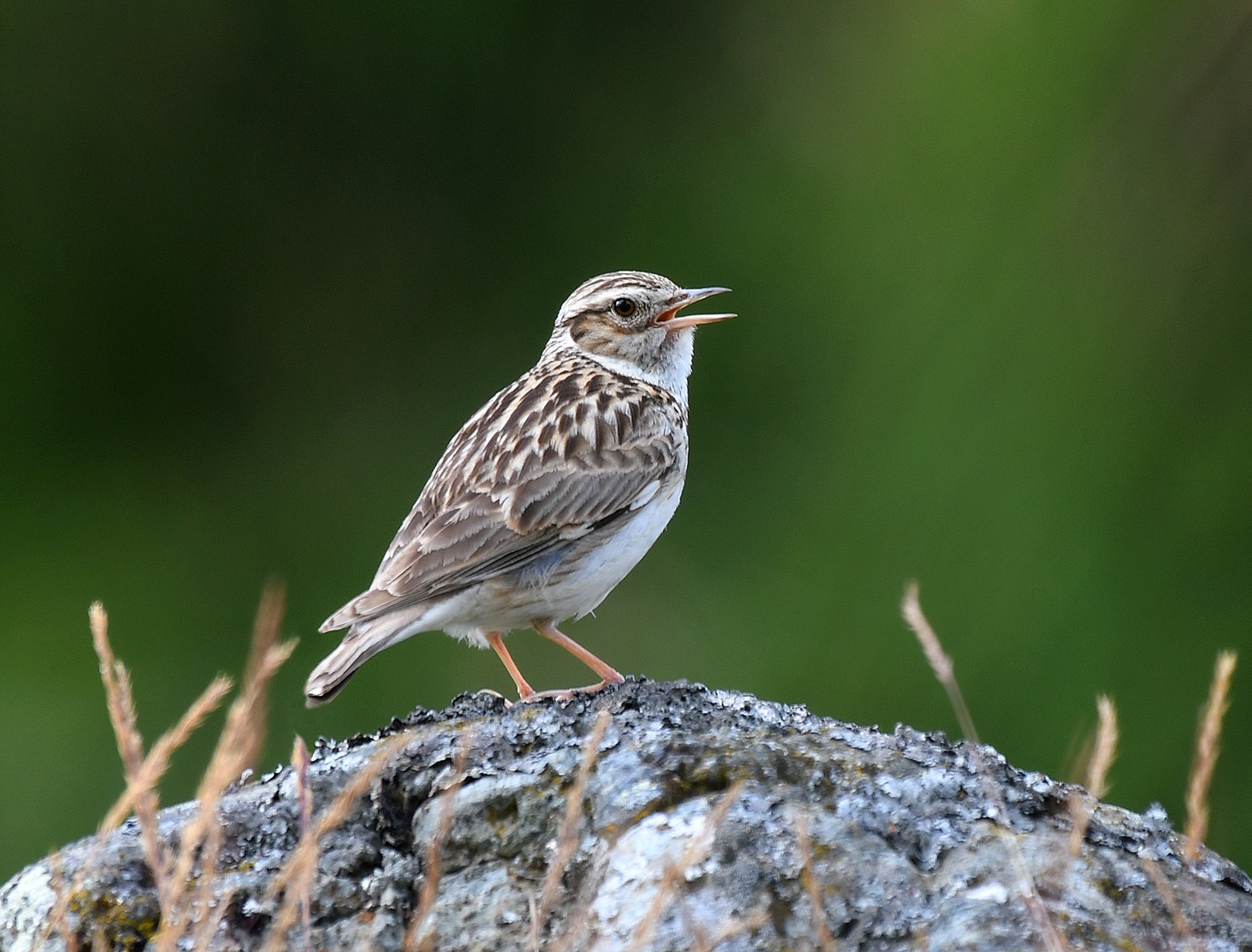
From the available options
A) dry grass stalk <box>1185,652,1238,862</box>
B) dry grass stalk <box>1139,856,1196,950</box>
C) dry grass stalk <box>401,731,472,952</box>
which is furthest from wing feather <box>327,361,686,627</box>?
dry grass stalk <box>1185,652,1238,862</box>

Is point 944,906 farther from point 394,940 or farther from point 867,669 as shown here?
point 867,669

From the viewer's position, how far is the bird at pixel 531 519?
19.4 feet

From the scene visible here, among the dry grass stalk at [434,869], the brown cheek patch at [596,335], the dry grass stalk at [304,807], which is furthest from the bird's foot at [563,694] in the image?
the brown cheek patch at [596,335]

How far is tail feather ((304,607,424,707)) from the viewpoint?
5430mm

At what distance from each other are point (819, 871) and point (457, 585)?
2534 mm

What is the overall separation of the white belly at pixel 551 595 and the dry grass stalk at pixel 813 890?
258 cm

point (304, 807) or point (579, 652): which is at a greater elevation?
point (304, 807)

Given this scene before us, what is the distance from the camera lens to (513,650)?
11438 millimetres

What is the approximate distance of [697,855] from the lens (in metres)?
3.22

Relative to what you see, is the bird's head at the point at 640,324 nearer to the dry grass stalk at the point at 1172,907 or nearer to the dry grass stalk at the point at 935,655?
the dry grass stalk at the point at 935,655

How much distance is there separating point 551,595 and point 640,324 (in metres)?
1.88

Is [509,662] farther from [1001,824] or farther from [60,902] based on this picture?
[60,902]

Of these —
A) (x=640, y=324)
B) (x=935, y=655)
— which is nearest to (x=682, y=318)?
(x=640, y=324)

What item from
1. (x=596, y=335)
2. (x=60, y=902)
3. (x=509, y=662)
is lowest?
(x=509, y=662)
